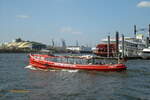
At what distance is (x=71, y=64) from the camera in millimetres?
39562

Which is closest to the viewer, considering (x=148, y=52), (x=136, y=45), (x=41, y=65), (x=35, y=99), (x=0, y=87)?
(x=35, y=99)

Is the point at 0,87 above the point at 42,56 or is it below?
below

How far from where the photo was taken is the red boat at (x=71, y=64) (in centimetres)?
3869

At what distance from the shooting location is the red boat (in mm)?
38688

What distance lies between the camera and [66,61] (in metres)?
40.5

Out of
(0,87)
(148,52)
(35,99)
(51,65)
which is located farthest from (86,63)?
(148,52)

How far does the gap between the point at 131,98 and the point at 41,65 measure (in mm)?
24620

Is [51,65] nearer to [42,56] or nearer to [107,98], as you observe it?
[42,56]

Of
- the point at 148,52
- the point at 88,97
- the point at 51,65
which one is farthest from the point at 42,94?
the point at 148,52

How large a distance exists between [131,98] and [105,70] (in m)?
18.7

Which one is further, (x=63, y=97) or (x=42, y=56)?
(x=42, y=56)

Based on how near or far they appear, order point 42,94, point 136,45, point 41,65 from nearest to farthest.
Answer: point 42,94, point 41,65, point 136,45

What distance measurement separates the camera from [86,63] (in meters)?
40.3

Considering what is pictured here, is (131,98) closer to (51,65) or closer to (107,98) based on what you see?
(107,98)
